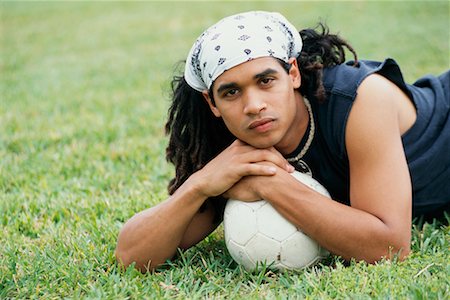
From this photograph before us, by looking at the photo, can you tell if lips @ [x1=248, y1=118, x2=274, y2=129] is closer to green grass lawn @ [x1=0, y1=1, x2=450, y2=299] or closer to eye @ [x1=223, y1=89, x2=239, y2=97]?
eye @ [x1=223, y1=89, x2=239, y2=97]

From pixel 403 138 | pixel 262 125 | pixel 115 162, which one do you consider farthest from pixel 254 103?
pixel 115 162

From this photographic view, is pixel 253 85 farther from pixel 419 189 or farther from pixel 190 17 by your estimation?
pixel 190 17

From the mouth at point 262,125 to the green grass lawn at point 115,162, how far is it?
0.67m

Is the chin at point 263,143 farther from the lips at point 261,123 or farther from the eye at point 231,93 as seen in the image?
the eye at point 231,93

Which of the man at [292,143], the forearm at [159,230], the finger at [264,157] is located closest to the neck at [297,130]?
the man at [292,143]

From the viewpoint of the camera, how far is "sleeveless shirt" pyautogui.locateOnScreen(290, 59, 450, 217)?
338 centimetres

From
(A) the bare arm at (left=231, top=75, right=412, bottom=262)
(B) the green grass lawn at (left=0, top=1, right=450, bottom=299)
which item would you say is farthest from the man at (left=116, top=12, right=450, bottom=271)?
(B) the green grass lawn at (left=0, top=1, right=450, bottom=299)

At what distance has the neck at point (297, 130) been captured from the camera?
3.51m

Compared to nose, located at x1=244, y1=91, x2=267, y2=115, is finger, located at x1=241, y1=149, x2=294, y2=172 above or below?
below

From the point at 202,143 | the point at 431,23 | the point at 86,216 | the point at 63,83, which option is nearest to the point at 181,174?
the point at 202,143

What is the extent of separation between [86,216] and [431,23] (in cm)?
850

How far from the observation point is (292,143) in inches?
140

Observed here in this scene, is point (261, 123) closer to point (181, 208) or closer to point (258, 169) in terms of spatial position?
point (258, 169)

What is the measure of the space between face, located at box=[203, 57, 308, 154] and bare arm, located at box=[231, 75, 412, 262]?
212mm
